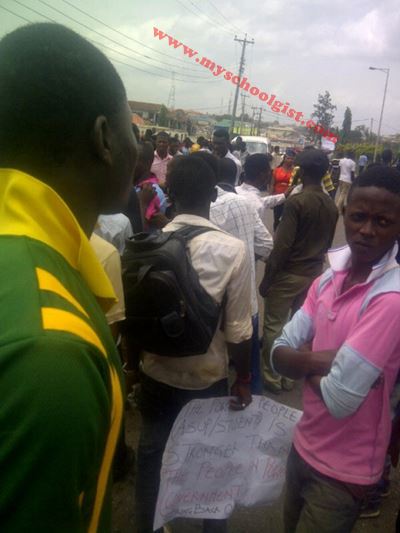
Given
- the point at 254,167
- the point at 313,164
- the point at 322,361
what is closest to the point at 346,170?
the point at 254,167

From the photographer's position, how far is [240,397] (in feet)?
6.73

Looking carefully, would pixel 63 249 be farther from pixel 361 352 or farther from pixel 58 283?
pixel 361 352

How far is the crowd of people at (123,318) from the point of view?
564mm

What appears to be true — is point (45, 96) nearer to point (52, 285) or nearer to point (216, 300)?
point (52, 285)

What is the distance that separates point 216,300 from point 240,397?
18.2 inches

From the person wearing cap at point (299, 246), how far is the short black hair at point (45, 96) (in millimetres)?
2783

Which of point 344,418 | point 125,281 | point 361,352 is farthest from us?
point 125,281

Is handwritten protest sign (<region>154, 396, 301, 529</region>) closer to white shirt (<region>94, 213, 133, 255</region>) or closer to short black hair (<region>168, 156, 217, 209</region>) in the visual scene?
short black hair (<region>168, 156, 217, 209</region>)

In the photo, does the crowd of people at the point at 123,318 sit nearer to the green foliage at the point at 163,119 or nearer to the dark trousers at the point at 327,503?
the dark trousers at the point at 327,503

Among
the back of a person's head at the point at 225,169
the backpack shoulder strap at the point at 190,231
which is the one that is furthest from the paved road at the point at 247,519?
the back of a person's head at the point at 225,169

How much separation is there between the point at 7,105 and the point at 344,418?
1.32 meters

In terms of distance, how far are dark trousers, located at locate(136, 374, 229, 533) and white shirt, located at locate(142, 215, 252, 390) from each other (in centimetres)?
5

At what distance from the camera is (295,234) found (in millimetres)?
3543

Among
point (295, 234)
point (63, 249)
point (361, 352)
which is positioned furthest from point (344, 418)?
point (295, 234)
